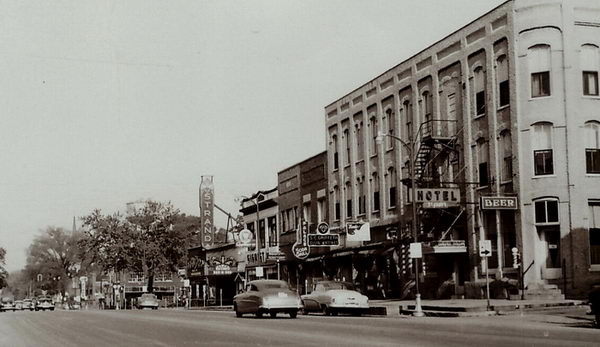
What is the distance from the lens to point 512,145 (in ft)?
120

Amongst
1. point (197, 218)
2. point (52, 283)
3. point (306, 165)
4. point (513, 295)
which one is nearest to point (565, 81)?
point (513, 295)

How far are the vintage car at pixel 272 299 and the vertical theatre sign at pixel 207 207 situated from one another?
4334 centimetres

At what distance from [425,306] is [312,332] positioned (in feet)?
48.5

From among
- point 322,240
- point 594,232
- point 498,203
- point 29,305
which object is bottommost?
point 29,305

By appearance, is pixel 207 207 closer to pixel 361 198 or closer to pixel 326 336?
pixel 361 198

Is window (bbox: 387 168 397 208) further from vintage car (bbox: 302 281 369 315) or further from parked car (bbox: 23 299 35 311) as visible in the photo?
parked car (bbox: 23 299 35 311)

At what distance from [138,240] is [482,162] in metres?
58.0

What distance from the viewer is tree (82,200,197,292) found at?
3531 inches

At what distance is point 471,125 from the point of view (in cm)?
3981

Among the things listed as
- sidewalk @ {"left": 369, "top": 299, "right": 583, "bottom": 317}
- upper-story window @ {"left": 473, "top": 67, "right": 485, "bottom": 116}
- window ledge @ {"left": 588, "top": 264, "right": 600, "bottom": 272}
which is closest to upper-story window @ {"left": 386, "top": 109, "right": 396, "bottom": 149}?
upper-story window @ {"left": 473, "top": 67, "right": 485, "bottom": 116}

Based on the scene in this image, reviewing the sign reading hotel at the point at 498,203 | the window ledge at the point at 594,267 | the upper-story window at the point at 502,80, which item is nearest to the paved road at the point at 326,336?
the sign reading hotel at the point at 498,203

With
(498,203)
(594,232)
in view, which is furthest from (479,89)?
(594,232)

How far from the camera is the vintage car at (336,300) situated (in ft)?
112

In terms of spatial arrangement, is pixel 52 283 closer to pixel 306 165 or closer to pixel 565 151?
pixel 306 165
